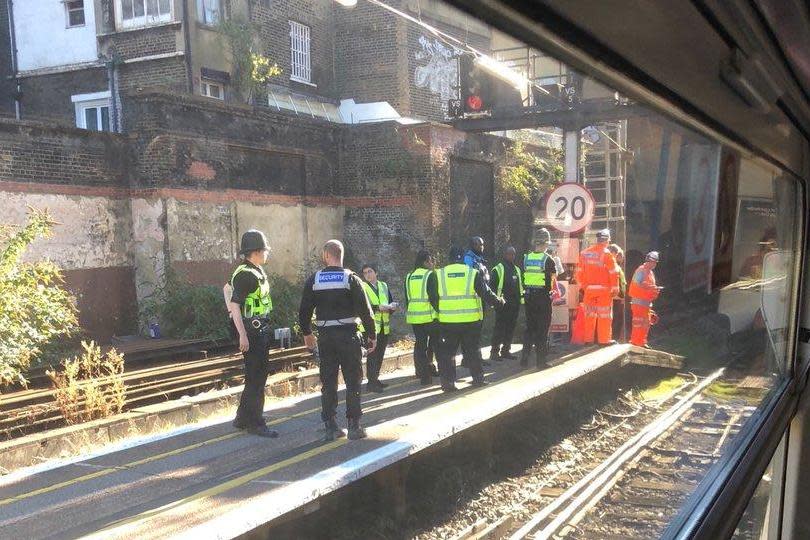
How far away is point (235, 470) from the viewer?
16.1 ft

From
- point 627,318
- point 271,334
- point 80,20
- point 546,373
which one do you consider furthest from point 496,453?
point 80,20

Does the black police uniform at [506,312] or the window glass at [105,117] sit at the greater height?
the window glass at [105,117]

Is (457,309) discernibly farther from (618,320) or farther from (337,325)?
(618,320)

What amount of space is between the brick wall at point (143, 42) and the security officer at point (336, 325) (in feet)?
16.8

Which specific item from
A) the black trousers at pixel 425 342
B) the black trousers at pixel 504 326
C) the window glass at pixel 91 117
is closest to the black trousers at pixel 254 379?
the black trousers at pixel 425 342

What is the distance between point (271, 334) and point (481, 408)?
176cm

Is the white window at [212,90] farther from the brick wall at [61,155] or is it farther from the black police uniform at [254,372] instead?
the black police uniform at [254,372]

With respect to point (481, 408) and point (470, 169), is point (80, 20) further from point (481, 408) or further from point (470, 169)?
point (481, 408)

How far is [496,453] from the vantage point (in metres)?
3.97

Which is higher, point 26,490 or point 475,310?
point 475,310

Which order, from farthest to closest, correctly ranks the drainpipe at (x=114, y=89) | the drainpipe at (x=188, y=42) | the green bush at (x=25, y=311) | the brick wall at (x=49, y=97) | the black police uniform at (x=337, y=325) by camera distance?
the brick wall at (x=49, y=97)
the drainpipe at (x=114, y=89)
the drainpipe at (x=188, y=42)
the green bush at (x=25, y=311)
the black police uniform at (x=337, y=325)

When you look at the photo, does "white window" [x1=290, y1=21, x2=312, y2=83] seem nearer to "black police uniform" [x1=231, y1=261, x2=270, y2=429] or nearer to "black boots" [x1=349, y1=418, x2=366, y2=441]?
"black police uniform" [x1=231, y1=261, x2=270, y2=429]

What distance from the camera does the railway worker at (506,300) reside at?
8.31 metres

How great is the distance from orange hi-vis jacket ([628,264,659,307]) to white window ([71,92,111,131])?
35.3 ft
